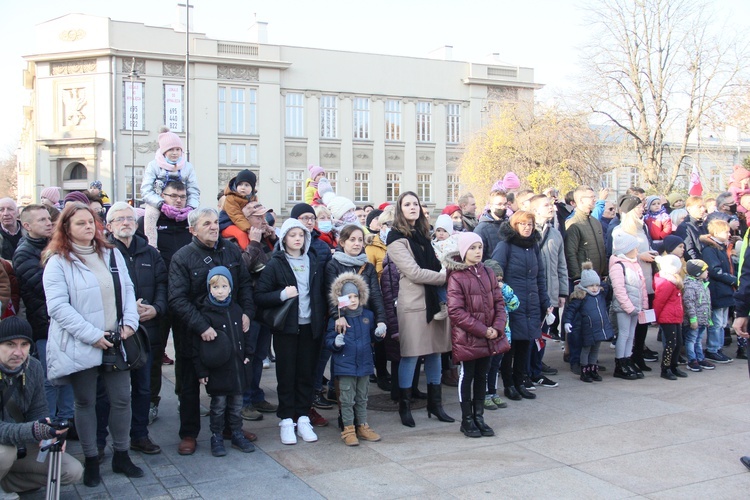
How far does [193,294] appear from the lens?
19.0ft

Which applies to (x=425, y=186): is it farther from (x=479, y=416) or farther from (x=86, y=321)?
(x=86, y=321)

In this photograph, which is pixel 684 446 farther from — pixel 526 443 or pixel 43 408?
pixel 43 408

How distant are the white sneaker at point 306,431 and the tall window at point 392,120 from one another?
4336 centimetres

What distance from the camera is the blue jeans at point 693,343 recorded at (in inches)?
360

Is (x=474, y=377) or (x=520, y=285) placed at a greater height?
(x=520, y=285)

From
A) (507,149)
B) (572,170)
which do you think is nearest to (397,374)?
(572,170)

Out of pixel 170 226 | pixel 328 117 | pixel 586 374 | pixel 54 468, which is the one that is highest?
pixel 328 117

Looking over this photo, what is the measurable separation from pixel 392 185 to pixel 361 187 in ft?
7.88

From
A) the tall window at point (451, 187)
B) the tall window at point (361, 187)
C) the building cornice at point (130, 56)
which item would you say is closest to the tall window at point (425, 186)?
the tall window at point (451, 187)

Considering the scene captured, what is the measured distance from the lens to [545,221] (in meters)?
8.33

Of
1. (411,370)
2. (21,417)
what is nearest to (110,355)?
(21,417)

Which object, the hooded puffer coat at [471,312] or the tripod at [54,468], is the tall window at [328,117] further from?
the tripod at [54,468]

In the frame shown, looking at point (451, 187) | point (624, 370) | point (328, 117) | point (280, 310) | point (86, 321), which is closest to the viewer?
point (86, 321)

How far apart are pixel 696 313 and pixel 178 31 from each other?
134ft
